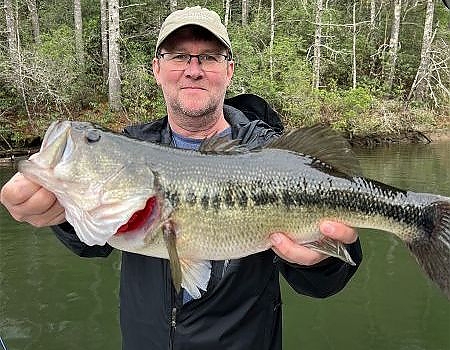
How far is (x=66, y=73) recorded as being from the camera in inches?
722

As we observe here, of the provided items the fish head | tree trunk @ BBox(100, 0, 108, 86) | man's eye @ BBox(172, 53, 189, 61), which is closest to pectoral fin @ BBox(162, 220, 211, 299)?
the fish head

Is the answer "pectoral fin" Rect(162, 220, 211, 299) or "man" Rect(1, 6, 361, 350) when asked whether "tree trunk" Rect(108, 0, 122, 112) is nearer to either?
"man" Rect(1, 6, 361, 350)

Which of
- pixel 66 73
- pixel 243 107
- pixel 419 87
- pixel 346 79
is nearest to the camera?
pixel 243 107

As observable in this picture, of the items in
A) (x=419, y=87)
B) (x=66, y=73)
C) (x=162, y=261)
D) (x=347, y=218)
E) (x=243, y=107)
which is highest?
(x=243, y=107)

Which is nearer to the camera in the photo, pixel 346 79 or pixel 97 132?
pixel 97 132

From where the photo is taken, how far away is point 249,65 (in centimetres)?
2094

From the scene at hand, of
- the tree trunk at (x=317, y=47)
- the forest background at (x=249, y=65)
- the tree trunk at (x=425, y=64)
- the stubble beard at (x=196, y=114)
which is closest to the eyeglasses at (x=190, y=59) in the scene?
the stubble beard at (x=196, y=114)

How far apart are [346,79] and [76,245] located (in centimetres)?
2598

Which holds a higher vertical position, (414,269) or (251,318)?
(251,318)

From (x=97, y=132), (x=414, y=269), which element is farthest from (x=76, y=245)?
(x=414, y=269)

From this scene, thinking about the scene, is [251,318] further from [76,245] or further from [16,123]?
[16,123]

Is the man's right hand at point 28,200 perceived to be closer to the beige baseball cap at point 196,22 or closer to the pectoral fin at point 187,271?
the pectoral fin at point 187,271

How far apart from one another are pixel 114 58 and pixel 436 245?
17.6 meters

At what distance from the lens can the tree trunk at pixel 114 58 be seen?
700 inches
